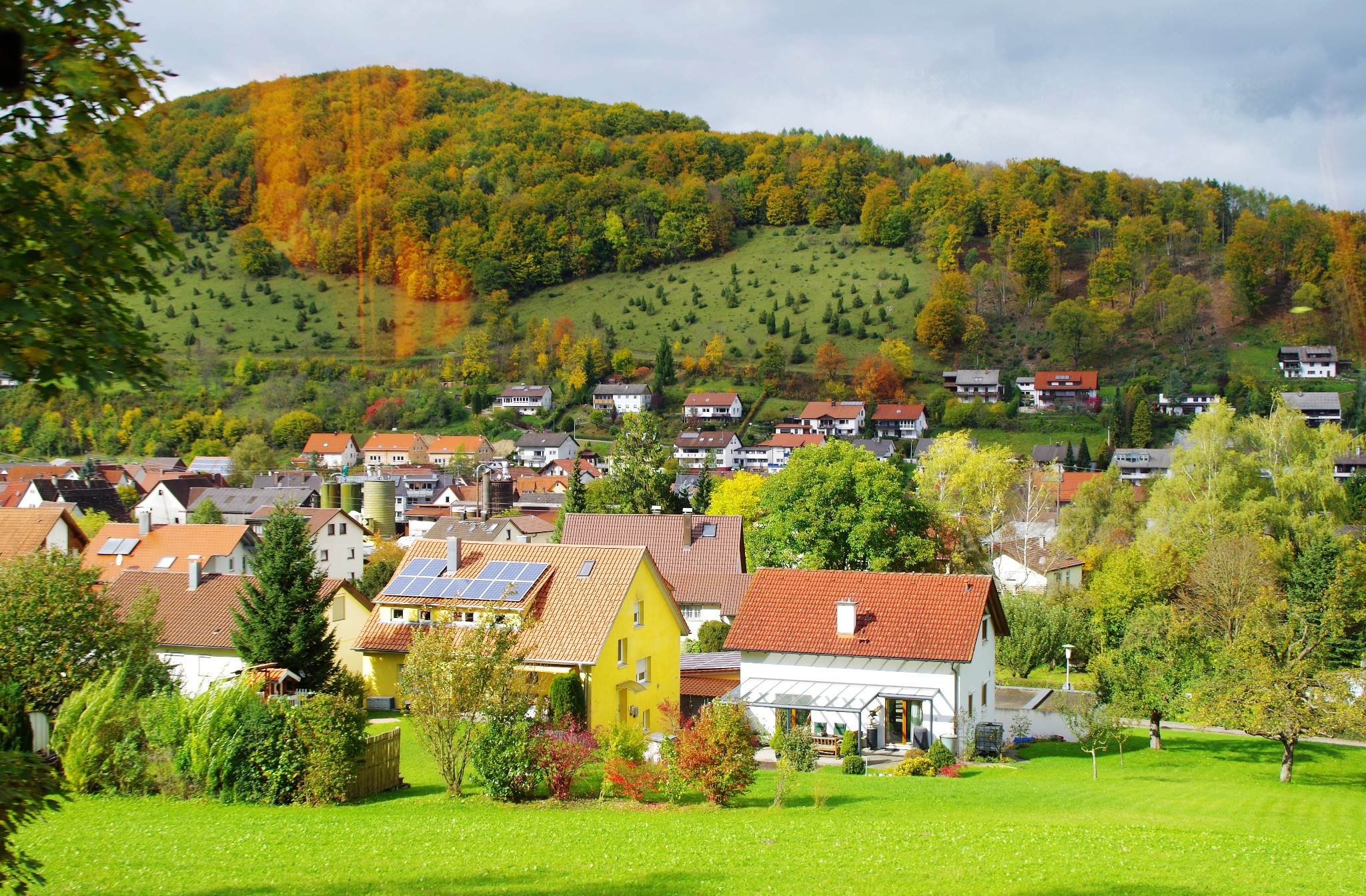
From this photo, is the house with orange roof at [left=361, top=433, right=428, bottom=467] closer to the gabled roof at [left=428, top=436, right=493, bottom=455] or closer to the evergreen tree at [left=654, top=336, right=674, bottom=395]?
the gabled roof at [left=428, top=436, right=493, bottom=455]

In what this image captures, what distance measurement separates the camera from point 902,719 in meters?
26.3

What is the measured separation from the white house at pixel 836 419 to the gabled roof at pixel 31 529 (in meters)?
105

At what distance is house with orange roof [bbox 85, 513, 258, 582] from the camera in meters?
45.5

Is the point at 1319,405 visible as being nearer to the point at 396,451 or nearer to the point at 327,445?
the point at 396,451

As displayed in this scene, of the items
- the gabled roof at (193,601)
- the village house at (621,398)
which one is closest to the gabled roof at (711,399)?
the village house at (621,398)

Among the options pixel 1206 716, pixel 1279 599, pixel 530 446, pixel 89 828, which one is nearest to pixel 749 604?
pixel 1206 716

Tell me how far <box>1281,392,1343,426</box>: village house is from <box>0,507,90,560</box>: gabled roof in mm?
120652

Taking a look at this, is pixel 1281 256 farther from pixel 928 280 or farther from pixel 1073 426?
pixel 1073 426

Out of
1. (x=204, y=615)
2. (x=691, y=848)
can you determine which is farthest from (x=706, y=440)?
(x=691, y=848)

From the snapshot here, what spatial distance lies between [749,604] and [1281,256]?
181248mm

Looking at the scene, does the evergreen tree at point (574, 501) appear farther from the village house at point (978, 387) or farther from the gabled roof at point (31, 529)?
the village house at point (978, 387)

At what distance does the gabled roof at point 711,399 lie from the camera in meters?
144

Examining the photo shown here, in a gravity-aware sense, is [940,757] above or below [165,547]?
below

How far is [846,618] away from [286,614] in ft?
47.5
